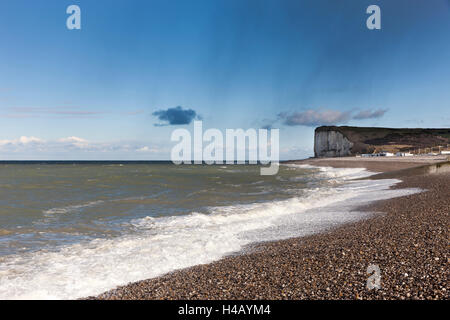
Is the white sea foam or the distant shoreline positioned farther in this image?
the white sea foam

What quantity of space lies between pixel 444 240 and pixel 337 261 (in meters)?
2.75

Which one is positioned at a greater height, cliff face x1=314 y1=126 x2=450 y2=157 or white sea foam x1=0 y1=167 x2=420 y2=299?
cliff face x1=314 y1=126 x2=450 y2=157

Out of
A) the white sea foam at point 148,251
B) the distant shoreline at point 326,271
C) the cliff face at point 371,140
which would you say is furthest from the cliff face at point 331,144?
the distant shoreline at point 326,271

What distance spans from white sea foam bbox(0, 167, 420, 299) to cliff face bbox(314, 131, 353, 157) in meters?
126

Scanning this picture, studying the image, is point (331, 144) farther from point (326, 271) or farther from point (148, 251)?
point (326, 271)

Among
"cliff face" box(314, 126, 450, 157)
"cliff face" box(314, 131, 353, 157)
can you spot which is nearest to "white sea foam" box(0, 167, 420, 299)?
"cliff face" box(314, 126, 450, 157)

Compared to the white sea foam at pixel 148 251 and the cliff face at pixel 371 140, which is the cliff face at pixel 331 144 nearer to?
the cliff face at pixel 371 140

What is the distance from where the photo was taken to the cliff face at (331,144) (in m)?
132

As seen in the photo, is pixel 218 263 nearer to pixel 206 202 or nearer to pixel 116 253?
pixel 116 253

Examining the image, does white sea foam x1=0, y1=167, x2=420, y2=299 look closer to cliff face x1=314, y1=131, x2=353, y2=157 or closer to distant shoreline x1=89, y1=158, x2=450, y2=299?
distant shoreline x1=89, y1=158, x2=450, y2=299

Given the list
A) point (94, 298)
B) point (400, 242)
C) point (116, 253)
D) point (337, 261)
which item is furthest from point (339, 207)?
point (94, 298)

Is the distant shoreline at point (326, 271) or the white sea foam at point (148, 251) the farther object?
the white sea foam at point (148, 251)

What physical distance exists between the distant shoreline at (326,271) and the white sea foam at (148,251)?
2.94 feet

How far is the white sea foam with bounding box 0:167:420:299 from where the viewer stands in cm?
666
